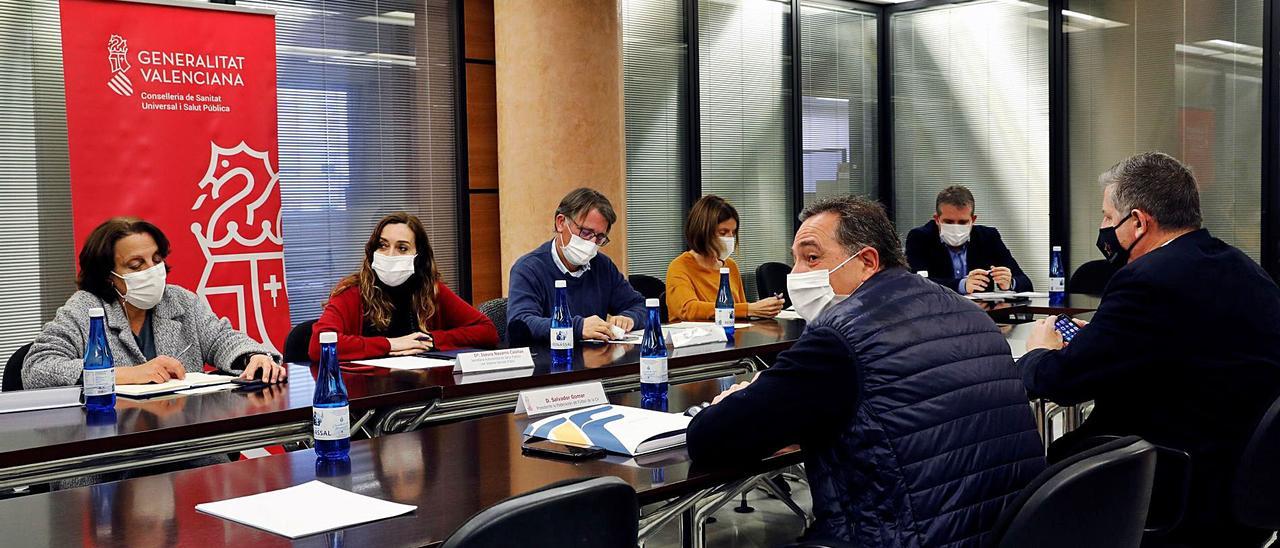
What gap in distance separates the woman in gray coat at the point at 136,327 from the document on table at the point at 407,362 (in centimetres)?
30

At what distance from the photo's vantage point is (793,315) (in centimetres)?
491

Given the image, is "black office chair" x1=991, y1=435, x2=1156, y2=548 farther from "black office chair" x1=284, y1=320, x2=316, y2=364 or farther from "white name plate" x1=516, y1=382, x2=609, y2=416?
"black office chair" x1=284, y1=320, x2=316, y2=364

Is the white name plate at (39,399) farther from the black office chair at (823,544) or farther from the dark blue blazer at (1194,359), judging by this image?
the dark blue blazer at (1194,359)

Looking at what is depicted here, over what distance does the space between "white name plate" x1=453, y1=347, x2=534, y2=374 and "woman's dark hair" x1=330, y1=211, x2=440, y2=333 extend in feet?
2.26

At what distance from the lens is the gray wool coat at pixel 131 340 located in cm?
302

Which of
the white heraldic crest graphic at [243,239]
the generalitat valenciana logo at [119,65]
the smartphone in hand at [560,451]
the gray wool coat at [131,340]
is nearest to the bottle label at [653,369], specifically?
the smartphone in hand at [560,451]

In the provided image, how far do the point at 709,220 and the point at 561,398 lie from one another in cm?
249

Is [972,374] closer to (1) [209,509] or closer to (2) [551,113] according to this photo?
(1) [209,509]

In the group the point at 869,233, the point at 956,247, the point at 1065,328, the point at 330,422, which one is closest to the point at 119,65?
the point at 330,422

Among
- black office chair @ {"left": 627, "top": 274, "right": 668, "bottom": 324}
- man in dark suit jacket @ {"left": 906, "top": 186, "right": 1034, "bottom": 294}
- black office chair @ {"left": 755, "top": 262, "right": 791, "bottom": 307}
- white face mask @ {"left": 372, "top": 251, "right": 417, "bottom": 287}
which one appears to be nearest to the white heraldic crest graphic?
white face mask @ {"left": 372, "top": 251, "right": 417, "bottom": 287}

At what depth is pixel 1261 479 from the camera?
235 centimetres

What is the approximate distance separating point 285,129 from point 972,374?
428 centimetres

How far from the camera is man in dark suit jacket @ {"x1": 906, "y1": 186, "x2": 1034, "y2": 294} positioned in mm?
5812

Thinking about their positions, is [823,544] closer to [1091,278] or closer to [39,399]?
[39,399]
